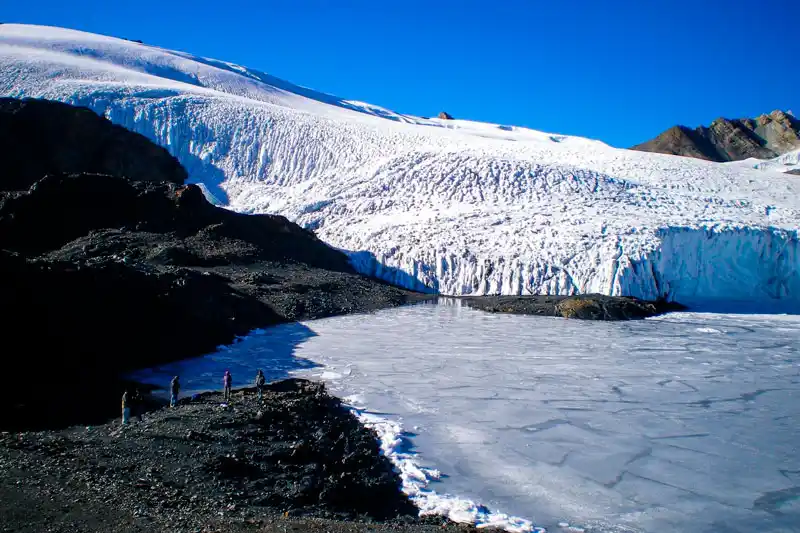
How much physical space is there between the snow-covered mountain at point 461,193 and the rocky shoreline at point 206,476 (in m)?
15.0

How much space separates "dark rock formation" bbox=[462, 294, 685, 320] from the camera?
1764cm

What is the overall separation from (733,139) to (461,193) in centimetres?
4724

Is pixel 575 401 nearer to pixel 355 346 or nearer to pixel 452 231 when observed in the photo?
pixel 355 346

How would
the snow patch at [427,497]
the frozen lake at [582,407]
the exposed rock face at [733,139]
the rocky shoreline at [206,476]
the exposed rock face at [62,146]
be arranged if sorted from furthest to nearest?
the exposed rock face at [733,139] < the exposed rock face at [62,146] < the frozen lake at [582,407] < the snow patch at [427,497] < the rocky shoreline at [206,476]

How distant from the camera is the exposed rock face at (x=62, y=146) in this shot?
20406mm

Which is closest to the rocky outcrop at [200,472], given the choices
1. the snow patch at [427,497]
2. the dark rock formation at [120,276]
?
the snow patch at [427,497]

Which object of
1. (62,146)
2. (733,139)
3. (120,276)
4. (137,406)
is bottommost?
(137,406)

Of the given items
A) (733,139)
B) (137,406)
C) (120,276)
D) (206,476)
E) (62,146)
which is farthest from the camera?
(733,139)

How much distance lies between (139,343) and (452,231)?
1475 cm

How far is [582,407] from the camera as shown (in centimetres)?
830

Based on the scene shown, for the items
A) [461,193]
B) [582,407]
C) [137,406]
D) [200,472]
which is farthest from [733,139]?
[200,472]

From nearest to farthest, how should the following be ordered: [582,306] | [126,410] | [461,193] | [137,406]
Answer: [126,410], [137,406], [582,306], [461,193]

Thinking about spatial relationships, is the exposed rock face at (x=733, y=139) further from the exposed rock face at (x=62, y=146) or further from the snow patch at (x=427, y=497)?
the snow patch at (x=427, y=497)

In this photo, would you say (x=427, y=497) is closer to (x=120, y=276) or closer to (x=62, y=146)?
(x=120, y=276)
